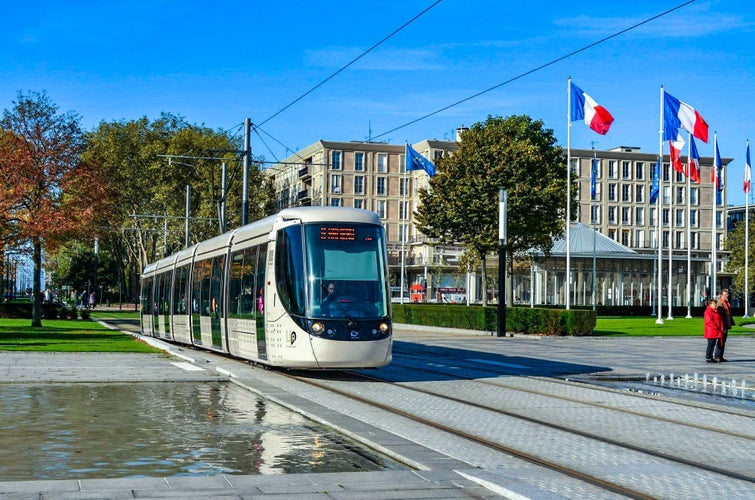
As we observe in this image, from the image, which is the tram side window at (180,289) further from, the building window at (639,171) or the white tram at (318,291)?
the building window at (639,171)

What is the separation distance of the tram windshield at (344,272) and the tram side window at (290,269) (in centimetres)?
17

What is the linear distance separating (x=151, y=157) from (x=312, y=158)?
4116 centimetres

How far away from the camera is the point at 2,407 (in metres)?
14.1

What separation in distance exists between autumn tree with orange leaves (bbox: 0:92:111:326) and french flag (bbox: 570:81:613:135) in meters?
21.8

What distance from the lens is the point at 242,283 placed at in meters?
22.8

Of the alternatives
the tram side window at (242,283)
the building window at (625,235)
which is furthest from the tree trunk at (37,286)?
the building window at (625,235)

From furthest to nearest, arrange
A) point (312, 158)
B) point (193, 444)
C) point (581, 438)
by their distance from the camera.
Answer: point (312, 158)
point (581, 438)
point (193, 444)

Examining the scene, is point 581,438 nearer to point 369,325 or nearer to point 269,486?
point 269,486

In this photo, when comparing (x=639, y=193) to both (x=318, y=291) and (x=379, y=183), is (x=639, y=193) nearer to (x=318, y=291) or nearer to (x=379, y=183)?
(x=379, y=183)

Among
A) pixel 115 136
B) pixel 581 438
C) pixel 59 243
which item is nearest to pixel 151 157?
pixel 115 136

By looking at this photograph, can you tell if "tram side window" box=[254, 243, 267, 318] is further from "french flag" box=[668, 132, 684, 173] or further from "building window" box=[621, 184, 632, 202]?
"building window" box=[621, 184, 632, 202]

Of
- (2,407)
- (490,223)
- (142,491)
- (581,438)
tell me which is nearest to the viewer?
(142,491)

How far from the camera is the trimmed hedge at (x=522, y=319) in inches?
1725

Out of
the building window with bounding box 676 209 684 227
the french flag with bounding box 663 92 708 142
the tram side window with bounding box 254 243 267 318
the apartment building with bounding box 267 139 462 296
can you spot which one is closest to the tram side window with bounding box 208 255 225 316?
the tram side window with bounding box 254 243 267 318
